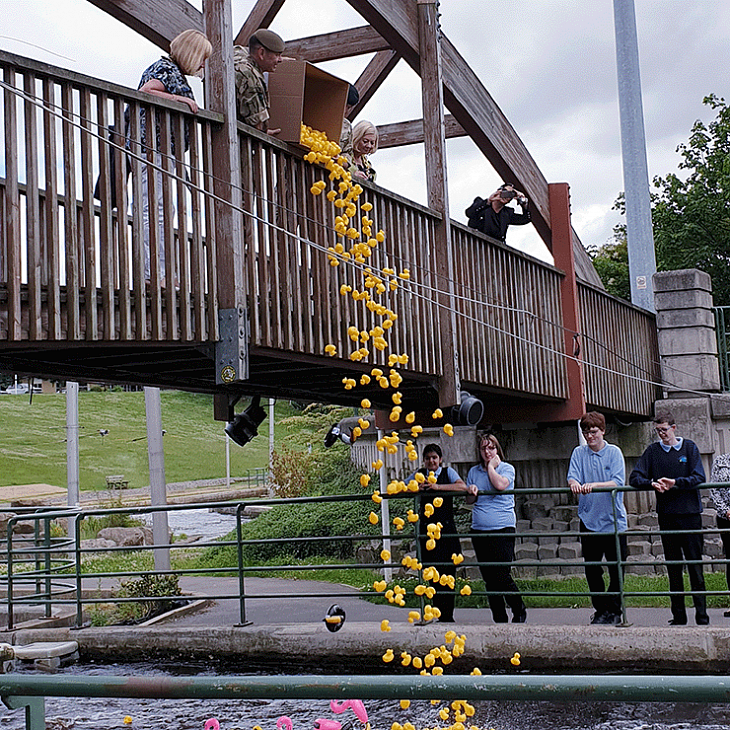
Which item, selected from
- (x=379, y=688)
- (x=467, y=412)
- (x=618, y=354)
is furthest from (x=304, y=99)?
(x=618, y=354)

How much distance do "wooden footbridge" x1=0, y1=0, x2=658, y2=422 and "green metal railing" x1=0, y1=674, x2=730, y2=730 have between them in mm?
2949

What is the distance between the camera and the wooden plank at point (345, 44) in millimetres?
9136

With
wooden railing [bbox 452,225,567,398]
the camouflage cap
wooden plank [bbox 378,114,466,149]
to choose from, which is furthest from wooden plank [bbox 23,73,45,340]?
wooden plank [bbox 378,114,466,149]

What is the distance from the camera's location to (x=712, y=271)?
29.0 meters

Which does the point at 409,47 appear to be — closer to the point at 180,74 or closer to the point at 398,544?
the point at 180,74

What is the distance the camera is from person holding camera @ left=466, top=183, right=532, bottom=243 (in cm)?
995

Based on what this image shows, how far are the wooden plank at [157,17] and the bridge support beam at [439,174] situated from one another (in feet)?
6.73

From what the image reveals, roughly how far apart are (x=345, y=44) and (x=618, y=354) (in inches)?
192

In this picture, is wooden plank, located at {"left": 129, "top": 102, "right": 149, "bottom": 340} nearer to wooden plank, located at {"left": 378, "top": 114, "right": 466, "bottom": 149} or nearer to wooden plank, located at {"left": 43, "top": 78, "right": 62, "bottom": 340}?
wooden plank, located at {"left": 43, "top": 78, "right": 62, "bottom": 340}

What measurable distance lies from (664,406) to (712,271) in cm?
1822

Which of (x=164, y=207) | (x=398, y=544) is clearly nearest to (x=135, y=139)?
(x=164, y=207)

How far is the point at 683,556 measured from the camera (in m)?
7.84

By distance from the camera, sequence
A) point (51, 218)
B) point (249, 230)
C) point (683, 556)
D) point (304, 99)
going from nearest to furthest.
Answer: point (51, 218)
point (249, 230)
point (304, 99)
point (683, 556)

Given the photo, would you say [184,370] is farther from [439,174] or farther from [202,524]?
[202,524]
